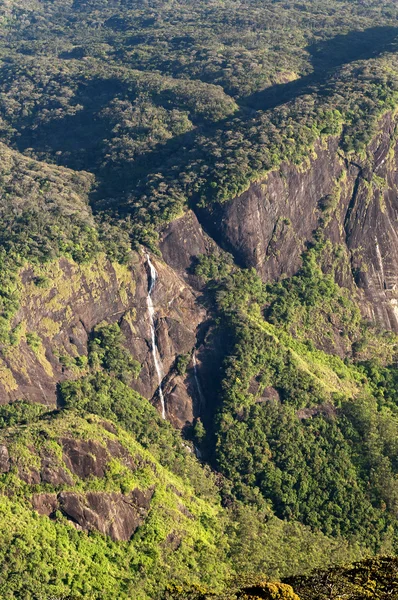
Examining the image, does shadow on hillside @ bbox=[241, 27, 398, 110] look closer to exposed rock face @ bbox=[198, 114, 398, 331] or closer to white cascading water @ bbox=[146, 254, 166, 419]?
exposed rock face @ bbox=[198, 114, 398, 331]

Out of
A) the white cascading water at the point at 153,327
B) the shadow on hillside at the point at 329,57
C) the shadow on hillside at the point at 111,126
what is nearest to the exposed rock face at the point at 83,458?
the white cascading water at the point at 153,327

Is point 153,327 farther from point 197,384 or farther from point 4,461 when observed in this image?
point 4,461

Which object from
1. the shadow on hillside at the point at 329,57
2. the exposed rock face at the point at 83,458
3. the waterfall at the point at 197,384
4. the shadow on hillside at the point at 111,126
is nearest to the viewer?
the exposed rock face at the point at 83,458

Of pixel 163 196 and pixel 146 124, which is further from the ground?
pixel 146 124

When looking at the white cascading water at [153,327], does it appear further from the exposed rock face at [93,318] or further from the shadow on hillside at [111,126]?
the shadow on hillside at [111,126]

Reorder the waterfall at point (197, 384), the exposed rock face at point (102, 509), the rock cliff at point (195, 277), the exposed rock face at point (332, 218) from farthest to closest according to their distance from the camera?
the exposed rock face at point (332, 218), the waterfall at point (197, 384), the rock cliff at point (195, 277), the exposed rock face at point (102, 509)

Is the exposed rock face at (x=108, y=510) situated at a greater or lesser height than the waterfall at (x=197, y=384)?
lesser

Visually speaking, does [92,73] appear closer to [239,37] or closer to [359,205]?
[239,37]

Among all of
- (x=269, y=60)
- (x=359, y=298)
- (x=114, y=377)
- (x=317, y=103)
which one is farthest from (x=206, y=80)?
(x=114, y=377)
